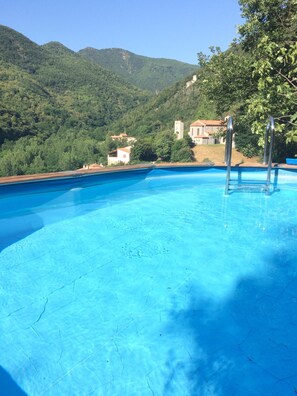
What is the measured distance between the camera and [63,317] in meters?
2.45

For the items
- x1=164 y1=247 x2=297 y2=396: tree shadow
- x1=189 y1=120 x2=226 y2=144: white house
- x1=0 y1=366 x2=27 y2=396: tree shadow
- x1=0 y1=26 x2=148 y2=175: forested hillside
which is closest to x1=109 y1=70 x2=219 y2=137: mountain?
x1=0 y1=26 x2=148 y2=175: forested hillside

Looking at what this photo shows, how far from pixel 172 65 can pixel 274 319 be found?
605 ft

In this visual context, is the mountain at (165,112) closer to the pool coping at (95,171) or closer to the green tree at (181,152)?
the green tree at (181,152)

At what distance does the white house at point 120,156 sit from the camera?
47.5m

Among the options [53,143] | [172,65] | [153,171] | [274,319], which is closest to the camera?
[274,319]

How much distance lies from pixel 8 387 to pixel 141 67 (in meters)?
191

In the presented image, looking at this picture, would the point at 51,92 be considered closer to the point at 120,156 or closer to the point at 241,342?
Answer: the point at 120,156

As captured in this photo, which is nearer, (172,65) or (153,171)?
(153,171)

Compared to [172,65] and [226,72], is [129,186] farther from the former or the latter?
[172,65]

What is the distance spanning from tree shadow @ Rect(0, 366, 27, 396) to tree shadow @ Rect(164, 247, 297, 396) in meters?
0.86

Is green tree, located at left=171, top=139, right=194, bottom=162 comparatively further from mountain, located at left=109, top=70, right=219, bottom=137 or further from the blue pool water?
the blue pool water

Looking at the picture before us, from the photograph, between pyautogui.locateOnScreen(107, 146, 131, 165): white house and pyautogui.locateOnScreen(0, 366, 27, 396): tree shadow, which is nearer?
pyautogui.locateOnScreen(0, 366, 27, 396): tree shadow

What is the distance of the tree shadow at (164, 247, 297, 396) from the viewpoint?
6.07 ft

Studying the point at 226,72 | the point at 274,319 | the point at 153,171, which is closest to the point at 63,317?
the point at 274,319
